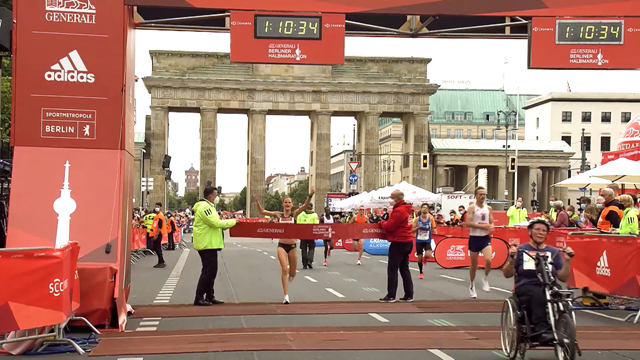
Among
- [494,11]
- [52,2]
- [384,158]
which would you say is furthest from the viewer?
[384,158]

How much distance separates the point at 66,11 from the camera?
1277 centimetres

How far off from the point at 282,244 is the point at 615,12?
6788mm

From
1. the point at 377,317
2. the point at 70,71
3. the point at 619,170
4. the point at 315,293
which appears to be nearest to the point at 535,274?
the point at 377,317

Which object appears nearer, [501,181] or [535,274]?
[535,274]

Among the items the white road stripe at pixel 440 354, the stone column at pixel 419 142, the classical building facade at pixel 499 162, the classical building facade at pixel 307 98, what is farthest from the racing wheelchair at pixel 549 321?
the classical building facade at pixel 499 162

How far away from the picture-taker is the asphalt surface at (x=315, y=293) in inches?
399

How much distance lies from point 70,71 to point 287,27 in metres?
3.69

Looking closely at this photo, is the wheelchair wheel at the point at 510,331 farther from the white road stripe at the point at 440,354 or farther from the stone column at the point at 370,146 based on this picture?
the stone column at the point at 370,146

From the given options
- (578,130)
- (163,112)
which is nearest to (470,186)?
(578,130)

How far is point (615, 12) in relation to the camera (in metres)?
14.9

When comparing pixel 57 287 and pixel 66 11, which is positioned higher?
pixel 66 11

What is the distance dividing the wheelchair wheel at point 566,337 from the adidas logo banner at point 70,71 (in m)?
7.45

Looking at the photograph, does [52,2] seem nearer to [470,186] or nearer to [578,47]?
[578,47]

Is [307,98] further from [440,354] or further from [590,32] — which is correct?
[440,354]
